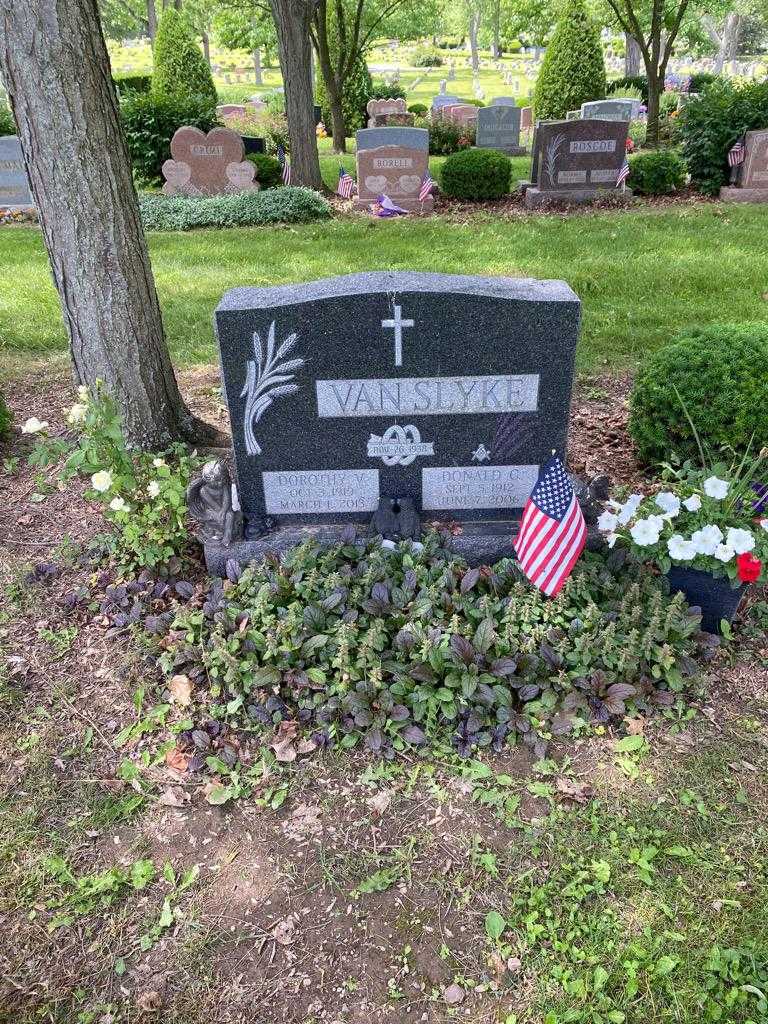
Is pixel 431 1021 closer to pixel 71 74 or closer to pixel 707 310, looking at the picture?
pixel 71 74

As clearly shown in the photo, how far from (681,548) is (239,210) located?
34.8ft

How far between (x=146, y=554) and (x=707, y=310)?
19.4ft

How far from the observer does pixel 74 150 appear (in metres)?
3.93

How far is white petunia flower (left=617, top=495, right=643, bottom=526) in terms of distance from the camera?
3.62m

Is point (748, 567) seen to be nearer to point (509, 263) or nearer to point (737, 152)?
point (509, 263)

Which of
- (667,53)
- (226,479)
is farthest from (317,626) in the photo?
(667,53)

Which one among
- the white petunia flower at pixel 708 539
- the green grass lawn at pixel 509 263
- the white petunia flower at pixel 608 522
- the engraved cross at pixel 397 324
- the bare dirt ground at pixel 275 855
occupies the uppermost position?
the engraved cross at pixel 397 324

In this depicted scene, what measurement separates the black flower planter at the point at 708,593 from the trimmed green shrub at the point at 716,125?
38.0 feet

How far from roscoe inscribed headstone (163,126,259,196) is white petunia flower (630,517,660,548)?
12.4 metres

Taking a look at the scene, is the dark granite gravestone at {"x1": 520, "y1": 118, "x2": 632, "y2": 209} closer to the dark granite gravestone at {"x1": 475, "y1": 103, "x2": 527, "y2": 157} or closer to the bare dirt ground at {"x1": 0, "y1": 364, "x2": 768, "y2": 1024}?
the dark granite gravestone at {"x1": 475, "y1": 103, "x2": 527, "y2": 157}

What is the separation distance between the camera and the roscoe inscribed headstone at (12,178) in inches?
506

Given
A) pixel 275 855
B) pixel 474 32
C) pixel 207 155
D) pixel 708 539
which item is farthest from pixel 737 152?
pixel 474 32

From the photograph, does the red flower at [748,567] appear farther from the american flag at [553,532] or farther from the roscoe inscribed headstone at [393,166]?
the roscoe inscribed headstone at [393,166]

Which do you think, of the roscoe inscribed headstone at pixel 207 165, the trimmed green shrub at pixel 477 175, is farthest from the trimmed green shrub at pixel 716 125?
the roscoe inscribed headstone at pixel 207 165
